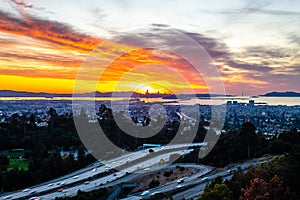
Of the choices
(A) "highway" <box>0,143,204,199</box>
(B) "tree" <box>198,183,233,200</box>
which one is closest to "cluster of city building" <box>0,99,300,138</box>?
(A) "highway" <box>0,143,204,199</box>

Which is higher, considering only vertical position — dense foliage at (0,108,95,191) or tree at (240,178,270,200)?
tree at (240,178,270,200)

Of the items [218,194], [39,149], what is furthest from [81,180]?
[218,194]

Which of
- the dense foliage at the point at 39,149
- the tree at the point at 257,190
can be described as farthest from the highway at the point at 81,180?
the tree at the point at 257,190

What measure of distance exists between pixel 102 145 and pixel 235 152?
46.4 feet

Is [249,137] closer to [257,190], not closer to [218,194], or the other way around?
[218,194]

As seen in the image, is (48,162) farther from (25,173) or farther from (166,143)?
(166,143)

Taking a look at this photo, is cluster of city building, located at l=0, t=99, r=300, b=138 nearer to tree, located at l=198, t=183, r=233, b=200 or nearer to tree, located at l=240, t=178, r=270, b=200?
tree, located at l=198, t=183, r=233, b=200

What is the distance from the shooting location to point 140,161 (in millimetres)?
29391

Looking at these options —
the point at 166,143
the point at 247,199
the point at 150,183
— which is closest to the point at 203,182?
the point at 150,183

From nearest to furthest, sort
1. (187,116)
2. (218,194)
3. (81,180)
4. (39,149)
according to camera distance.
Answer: (218,194) < (81,180) < (39,149) < (187,116)

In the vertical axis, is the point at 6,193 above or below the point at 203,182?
below

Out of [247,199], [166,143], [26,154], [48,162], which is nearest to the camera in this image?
[247,199]

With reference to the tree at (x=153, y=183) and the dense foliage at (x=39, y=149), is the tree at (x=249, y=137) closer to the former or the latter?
the tree at (x=153, y=183)

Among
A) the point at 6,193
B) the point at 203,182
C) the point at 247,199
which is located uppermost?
the point at 247,199
